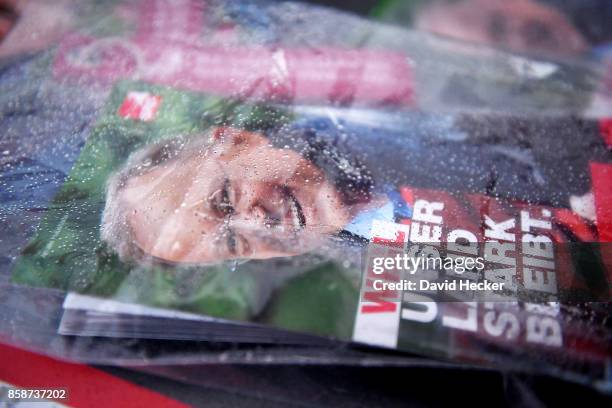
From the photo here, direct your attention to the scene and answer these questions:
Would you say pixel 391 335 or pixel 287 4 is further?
pixel 287 4

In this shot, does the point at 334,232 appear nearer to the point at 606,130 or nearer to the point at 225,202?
the point at 225,202

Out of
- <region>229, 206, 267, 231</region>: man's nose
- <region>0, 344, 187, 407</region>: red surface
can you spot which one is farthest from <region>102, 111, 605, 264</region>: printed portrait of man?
<region>0, 344, 187, 407</region>: red surface

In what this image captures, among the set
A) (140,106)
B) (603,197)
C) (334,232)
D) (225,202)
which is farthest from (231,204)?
(603,197)

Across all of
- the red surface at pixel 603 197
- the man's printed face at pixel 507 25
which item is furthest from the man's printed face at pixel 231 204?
the man's printed face at pixel 507 25

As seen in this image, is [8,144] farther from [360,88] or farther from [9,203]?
[360,88]

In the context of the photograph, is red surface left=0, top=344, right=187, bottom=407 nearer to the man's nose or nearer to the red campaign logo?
the man's nose

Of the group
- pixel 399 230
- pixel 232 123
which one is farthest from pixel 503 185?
pixel 232 123

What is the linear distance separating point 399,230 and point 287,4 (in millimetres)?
478

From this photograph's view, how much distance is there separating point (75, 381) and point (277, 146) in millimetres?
333

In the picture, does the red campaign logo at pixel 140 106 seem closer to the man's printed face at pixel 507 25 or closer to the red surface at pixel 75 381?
the red surface at pixel 75 381

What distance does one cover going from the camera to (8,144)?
2.06 feet

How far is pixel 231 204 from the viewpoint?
529mm

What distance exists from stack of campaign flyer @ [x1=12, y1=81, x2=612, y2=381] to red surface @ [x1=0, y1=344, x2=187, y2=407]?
0.19 feet

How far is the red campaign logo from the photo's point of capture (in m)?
0.63
